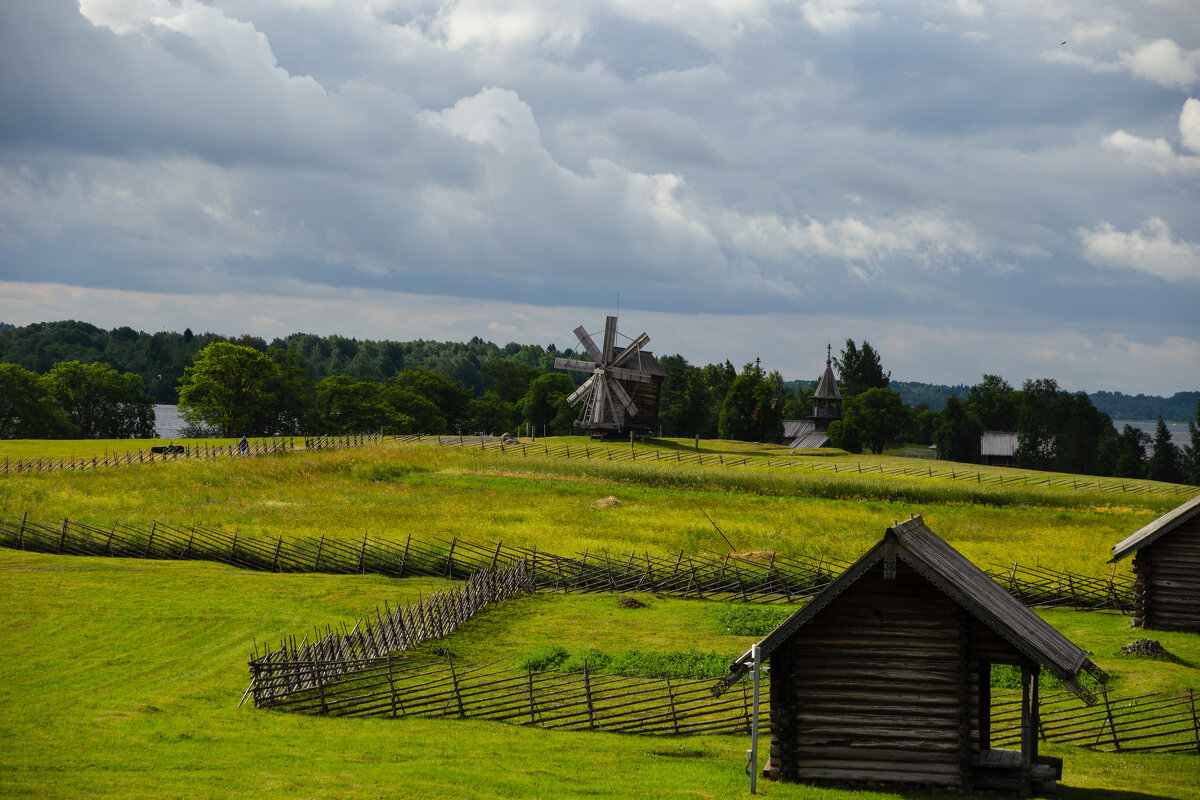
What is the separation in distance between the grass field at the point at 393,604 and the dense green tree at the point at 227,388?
42.7m

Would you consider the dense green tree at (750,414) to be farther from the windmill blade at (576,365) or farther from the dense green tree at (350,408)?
the dense green tree at (350,408)

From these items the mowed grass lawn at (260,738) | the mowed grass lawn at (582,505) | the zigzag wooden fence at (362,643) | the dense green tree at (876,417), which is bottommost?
the mowed grass lawn at (260,738)

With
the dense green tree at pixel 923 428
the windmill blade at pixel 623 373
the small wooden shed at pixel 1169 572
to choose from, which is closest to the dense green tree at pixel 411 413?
the windmill blade at pixel 623 373

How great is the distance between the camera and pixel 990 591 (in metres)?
19.1

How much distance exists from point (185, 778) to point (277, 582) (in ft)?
77.1

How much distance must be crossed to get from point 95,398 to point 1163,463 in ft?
424

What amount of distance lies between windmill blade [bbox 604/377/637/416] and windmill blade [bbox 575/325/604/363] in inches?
99.7

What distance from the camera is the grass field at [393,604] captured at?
18109 millimetres

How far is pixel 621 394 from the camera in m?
99.1

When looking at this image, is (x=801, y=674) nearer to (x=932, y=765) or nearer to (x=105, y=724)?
(x=932, y=765)

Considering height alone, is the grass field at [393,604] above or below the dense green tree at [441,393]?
below

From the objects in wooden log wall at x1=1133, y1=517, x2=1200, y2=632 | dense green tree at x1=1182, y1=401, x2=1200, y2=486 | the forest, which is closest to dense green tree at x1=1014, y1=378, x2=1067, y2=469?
the forest

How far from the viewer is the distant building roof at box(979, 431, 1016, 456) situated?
114250 mm

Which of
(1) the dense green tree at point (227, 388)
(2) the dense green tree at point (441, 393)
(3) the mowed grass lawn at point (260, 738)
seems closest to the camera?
(3) the mowed grass lawn at point (260, 738)
